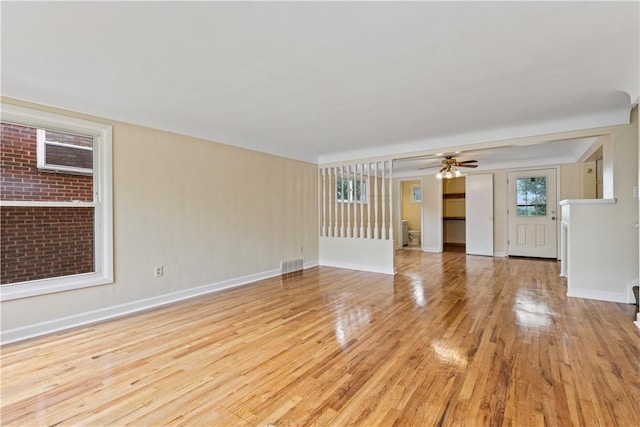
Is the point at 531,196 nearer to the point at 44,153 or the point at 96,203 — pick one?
the point at 96,203

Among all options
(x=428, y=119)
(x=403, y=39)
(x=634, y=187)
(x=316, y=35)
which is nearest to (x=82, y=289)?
(x=316, y=35)

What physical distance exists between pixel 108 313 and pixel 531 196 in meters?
8.16

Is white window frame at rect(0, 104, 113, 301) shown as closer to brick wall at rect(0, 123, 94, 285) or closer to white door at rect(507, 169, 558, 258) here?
brick wall at rect(0, 123, 94, 285)

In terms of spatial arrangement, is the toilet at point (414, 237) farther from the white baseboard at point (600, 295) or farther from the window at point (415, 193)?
the white baseboard at point (600, 295)

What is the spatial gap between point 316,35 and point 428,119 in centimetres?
230

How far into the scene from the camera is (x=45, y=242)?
2.92 metres

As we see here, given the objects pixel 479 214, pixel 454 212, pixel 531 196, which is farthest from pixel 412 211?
pixel 531 196

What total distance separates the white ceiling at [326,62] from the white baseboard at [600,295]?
2099 millimetres

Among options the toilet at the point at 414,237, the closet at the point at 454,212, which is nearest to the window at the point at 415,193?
the closet at the point at 454,212

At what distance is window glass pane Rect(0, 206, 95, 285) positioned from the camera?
2703mm

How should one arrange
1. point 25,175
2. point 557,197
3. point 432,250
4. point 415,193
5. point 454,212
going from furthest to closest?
point 415,193 < point 454,212 < point 432,250 < point 557,197 < point 25,175

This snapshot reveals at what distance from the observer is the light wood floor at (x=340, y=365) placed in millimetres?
1645

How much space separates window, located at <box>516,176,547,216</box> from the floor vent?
527 cm

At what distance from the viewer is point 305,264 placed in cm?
591
